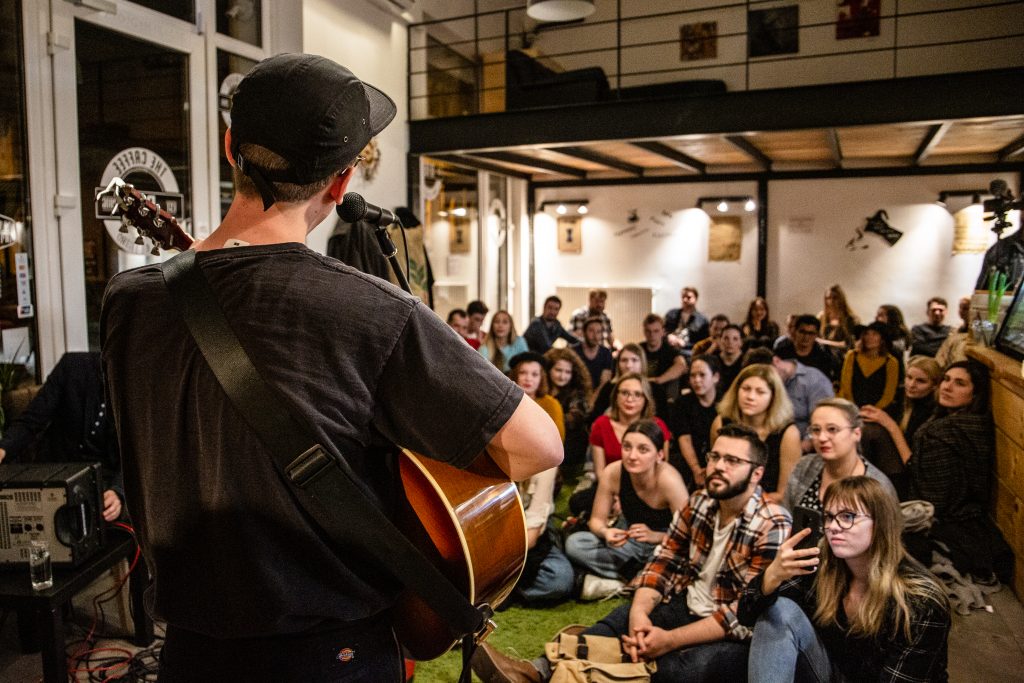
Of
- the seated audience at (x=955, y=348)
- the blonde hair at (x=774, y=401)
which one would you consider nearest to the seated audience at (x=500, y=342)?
the blonde hair at (x=774, y=401)

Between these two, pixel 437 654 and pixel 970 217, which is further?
pixel 970 217

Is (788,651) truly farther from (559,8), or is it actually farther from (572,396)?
(559,8)

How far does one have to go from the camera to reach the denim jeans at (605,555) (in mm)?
4141

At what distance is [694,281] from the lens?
11.1m

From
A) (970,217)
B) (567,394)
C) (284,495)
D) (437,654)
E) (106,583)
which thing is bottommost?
(106,583)

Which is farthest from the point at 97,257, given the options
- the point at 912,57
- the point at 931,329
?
the point at 912,57

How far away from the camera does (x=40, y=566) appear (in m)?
2.62

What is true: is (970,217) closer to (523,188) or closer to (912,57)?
(912,57)

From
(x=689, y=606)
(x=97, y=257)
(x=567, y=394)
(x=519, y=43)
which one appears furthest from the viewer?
(x=519, y=43)

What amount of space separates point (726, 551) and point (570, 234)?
355 inches

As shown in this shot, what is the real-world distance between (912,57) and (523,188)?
17.2 feet

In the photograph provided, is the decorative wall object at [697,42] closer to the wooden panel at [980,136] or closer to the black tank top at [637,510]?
the wooden panel at [980,136]

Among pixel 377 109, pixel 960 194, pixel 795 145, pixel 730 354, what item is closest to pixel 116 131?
pixel 377 109

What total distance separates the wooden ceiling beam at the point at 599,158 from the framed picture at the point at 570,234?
45.8 inches
